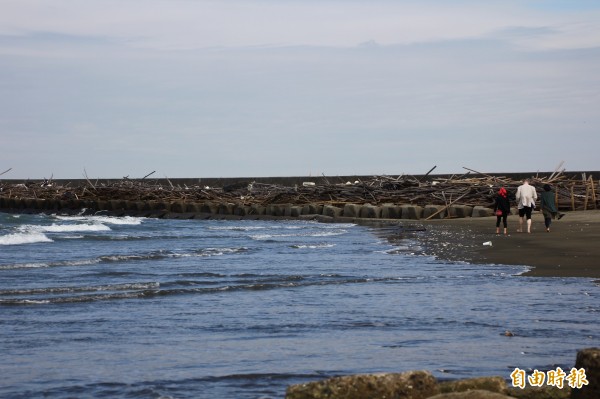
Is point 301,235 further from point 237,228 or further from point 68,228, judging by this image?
point 68,228

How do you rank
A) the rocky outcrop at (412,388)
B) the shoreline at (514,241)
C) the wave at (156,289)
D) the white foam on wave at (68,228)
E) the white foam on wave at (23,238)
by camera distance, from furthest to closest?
the white foam on wave at (68,228) < the white foam on wave at (23,238) < the shoreline at (514,241) < the wave at (156,289) < the rocky outcrop at (412,388)

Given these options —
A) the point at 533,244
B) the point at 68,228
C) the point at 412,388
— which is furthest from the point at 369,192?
the point at 412,388

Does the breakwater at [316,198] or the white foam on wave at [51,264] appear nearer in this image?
the white foam on wave at [51,264]

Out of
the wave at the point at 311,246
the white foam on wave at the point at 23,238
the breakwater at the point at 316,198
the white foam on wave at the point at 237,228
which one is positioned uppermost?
the breakwater at the point at 316,198

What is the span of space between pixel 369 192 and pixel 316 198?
11.2ft

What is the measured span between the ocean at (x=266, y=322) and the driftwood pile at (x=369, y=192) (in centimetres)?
1675

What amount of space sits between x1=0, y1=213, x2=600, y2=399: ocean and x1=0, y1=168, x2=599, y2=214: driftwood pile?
55.0 feet

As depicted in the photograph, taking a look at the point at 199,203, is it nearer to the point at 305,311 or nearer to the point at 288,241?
the point at 288,241

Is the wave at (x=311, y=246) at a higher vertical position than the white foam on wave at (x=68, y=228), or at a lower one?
higher

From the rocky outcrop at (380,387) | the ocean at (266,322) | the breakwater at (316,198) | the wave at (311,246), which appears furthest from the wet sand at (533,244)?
the rocky outcrop at (380,387)

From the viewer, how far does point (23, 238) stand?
3422 centimetres

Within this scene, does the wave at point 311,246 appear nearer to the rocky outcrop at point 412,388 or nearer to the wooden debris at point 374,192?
the wooden debris at point 374,192

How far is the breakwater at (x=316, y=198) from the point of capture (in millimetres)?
38250

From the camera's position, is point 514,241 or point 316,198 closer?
point 514,241
